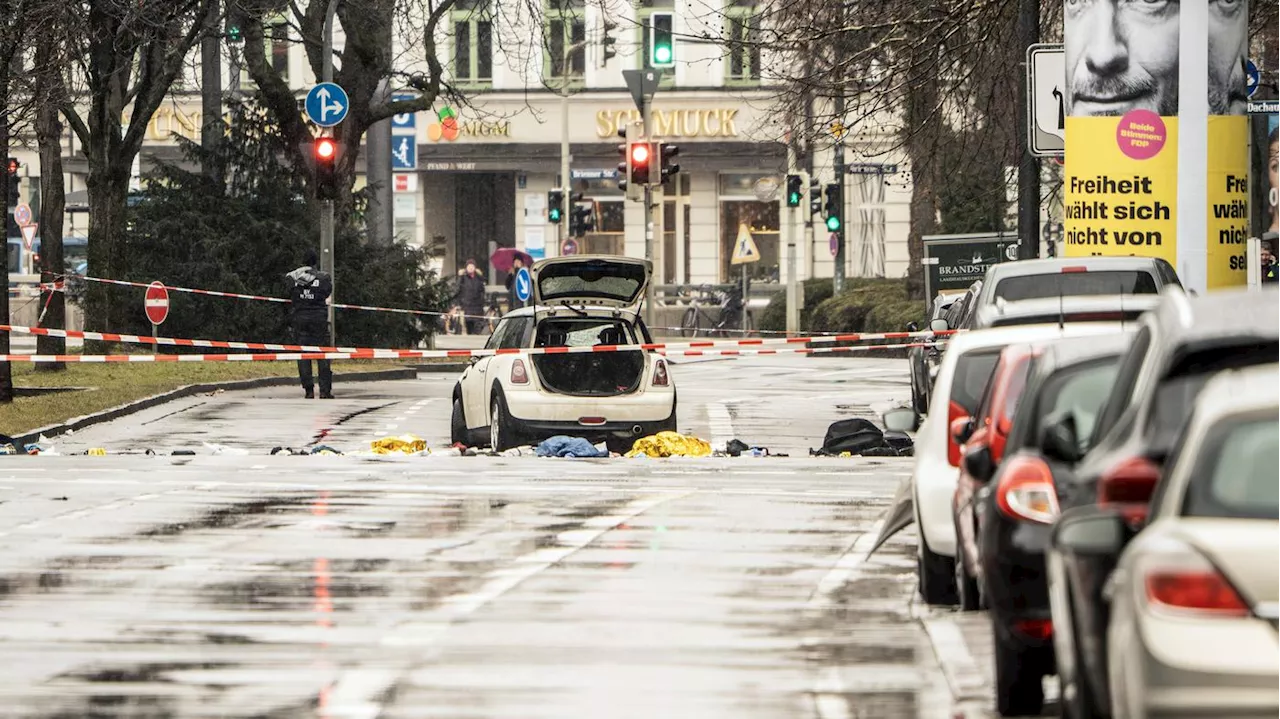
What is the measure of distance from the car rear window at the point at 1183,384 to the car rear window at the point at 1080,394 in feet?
8.03

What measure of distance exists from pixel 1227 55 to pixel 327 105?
678 inches

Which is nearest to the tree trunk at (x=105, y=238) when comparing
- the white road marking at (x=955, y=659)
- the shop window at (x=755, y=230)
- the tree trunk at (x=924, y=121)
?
the tree trunk at (x=924, y=121)

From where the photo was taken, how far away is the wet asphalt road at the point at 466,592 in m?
8.72

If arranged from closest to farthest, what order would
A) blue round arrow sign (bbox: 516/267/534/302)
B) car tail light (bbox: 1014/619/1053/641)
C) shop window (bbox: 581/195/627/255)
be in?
car tail light (bbox: 1014/619/1053/641)
blue round arrow sign (bbox: 516/267/534/302)
shop window (bbox: 581/195/627/255)

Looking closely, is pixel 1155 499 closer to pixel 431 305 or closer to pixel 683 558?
pixel 683 558

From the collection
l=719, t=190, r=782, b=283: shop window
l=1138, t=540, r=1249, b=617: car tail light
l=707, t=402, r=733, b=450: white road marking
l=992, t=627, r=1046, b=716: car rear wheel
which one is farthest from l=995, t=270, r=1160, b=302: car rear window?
l=719, t=190, r=782, b=283: shop window

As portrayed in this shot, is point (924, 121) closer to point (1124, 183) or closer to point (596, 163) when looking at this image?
point (1124, 183)

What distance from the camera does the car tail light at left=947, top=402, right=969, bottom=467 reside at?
11414 millimetres

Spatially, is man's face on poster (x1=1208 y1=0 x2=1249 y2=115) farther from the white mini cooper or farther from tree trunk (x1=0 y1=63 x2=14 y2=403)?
tree trunk (x1=0 y1=63 x2=14 y2=403)

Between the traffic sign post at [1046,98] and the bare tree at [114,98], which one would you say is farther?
the bare tree at [114,98]

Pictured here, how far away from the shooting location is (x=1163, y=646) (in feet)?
17.5

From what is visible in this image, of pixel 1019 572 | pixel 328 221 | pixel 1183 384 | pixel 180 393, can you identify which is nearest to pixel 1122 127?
pixel 1019 572

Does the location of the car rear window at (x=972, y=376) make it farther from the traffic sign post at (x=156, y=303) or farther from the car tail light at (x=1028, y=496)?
the traffic sign post at (x=156, y=303)

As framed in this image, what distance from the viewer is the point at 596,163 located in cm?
7138
